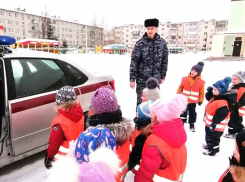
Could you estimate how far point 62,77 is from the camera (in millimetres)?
2994

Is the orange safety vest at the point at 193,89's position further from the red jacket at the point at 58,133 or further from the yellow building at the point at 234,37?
the yellow building at the point at 234,37

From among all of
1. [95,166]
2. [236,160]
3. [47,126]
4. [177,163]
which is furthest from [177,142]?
[47,126]

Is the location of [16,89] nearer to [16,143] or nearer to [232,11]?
[16,143]

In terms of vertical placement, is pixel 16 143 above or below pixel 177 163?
below

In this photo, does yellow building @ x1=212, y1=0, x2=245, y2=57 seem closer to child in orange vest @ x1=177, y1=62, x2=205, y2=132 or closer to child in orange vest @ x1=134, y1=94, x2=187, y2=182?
child in orange vest @ x1=177, y1=62, x2=205, y2=132

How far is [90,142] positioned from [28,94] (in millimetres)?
1691

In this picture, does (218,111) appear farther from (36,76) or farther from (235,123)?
(36,76)

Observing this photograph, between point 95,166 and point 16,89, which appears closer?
point 95,166

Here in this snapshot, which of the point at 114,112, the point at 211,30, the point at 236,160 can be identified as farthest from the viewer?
the point at 211,30

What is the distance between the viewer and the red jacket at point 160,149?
5.48ft

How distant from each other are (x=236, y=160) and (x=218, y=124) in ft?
5.98

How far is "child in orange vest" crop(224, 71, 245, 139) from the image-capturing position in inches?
138

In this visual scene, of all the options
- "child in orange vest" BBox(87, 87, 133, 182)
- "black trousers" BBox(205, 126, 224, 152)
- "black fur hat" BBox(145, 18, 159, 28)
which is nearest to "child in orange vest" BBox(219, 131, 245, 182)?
"child in orange vest" BBox(87, 87, 133, 182)

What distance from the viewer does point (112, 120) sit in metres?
1.64
